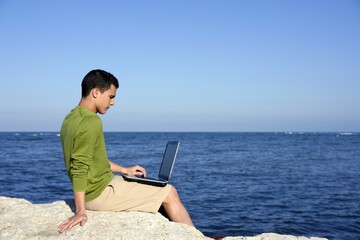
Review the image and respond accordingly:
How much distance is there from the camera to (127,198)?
4.61 m

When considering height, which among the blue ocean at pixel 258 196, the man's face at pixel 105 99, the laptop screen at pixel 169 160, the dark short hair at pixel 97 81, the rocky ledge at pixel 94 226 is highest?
the dark short hair at pixel 97 81

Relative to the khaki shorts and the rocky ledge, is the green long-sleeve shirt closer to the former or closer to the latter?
the khaki shorts

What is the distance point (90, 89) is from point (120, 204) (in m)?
1.40

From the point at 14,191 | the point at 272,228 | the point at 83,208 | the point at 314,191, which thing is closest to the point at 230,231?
the point at 272,228

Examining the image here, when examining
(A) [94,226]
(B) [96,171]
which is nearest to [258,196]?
(B) [96,171]

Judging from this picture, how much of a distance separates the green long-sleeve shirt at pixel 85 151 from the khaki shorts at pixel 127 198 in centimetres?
9

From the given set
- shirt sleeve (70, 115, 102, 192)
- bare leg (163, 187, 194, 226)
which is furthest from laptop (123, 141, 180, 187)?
shirt sleeve (70, 115, 102, 192)

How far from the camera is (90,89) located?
4.38 meters

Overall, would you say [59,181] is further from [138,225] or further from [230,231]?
[138,225]

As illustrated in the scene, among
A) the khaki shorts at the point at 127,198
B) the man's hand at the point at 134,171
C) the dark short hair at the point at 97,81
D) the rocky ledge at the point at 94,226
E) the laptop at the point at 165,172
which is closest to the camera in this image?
the rocky ledge at the point at 94,226

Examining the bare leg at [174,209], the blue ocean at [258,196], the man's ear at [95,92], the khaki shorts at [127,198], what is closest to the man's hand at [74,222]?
the khaki shorts at [127,198]

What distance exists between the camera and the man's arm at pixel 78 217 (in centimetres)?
411

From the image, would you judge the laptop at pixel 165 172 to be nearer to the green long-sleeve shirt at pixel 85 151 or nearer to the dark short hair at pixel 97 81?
the green long-sleeve shirt at pixel 85 151

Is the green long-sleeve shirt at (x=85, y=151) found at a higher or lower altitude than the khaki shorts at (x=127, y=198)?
higher
